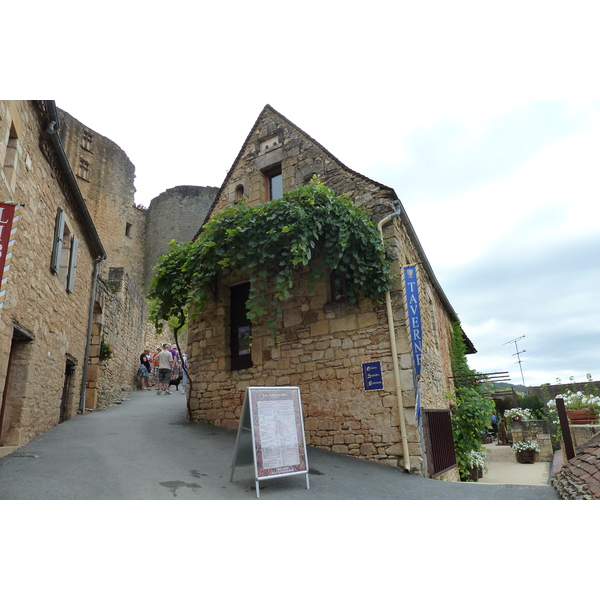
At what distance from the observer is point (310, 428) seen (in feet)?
23.9

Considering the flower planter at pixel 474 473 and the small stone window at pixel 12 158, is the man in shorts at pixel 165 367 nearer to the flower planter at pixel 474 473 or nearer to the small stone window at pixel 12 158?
the small stone window at pixel 12 158

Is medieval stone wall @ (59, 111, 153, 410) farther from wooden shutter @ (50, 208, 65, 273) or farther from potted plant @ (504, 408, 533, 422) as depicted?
potted plant @ (504, 408, 533, 422)

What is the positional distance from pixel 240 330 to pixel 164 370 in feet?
18.1

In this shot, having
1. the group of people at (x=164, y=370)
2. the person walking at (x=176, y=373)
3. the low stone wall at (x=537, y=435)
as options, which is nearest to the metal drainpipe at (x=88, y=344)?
the group of people at (x=164, y=370)

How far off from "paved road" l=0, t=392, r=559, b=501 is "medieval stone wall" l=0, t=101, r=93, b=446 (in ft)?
1.88

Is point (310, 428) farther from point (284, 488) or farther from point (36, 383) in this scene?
point (36, 383)

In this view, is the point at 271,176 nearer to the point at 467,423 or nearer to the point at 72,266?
the point at 72,266

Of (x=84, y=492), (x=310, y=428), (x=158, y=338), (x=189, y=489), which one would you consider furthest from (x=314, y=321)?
(x=158, y=338)

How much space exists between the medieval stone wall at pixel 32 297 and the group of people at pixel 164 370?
15.8 ft

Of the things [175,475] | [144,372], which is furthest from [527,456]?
[144,372]

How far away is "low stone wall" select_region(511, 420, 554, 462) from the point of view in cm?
1239

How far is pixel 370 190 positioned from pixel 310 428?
4.19m

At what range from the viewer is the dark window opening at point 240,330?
870 centimetres

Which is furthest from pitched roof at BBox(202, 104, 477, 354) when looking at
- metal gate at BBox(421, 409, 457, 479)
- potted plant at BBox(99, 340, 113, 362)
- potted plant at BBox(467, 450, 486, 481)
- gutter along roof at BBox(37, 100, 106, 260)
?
potted plant at BBox(467, 450, 486, 481)
